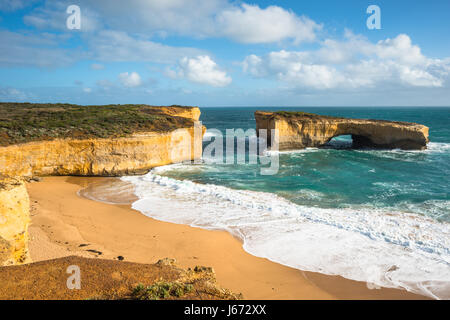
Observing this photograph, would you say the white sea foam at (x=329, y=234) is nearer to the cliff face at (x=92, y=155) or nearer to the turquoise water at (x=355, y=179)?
the turquoise water at (x=355, y=179)

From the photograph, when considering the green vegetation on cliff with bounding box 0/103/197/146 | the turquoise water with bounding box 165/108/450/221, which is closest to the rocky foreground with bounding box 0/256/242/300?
the turquoise water with bounding box 165/108/450/221

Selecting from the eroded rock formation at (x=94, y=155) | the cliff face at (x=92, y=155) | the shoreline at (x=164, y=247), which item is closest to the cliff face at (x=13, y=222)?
→ the shoreline at (x=164, y=247)

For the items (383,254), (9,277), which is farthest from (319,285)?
(9,277)

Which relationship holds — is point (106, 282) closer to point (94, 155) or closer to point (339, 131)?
point (94, 155)

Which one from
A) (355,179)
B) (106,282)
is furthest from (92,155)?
(355,179)

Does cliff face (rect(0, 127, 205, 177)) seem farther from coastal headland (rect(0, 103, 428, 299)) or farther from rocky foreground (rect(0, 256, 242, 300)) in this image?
rocky foreground (rect(0, 256, 242, 300))

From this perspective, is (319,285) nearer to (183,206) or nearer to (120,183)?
(183,206)
